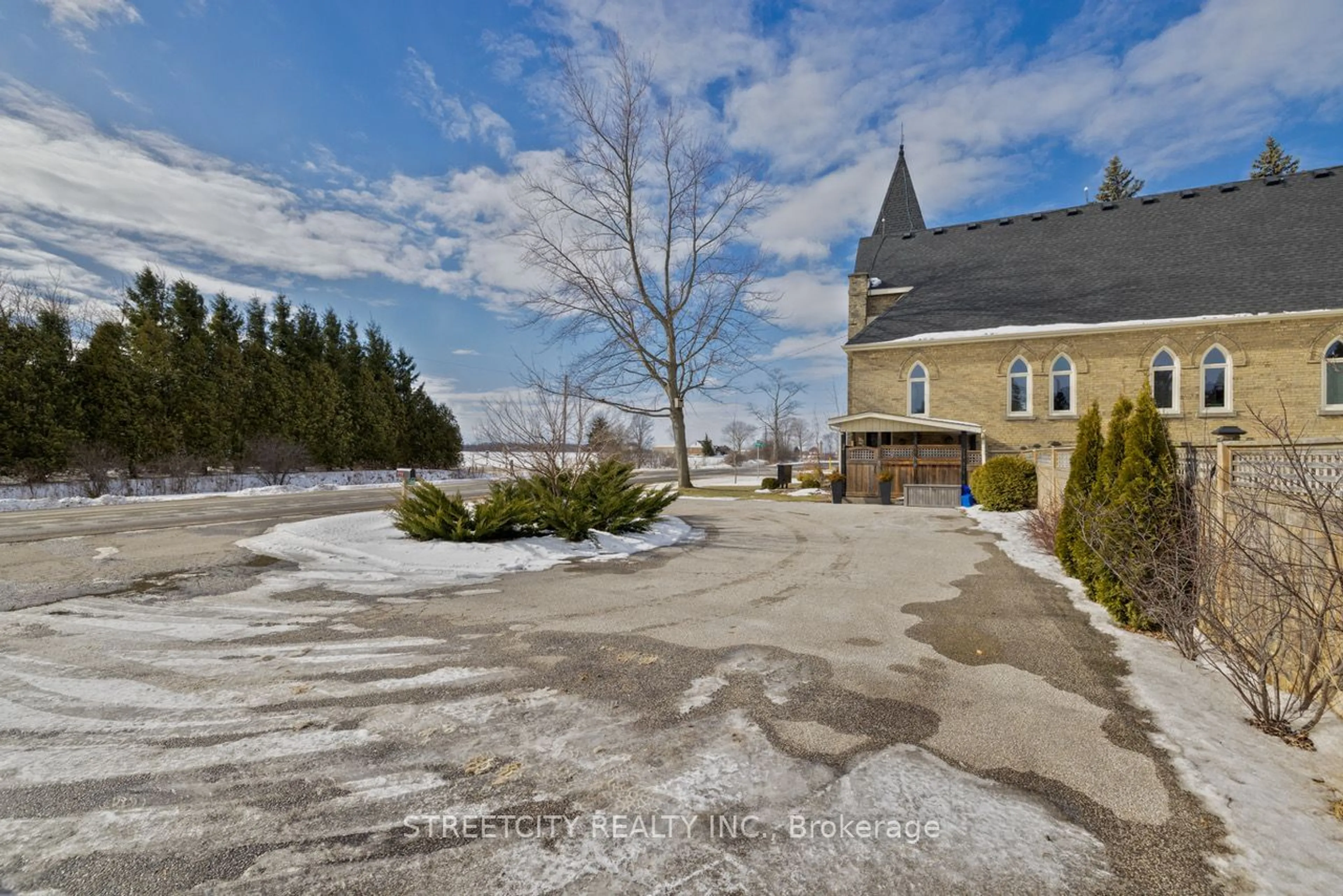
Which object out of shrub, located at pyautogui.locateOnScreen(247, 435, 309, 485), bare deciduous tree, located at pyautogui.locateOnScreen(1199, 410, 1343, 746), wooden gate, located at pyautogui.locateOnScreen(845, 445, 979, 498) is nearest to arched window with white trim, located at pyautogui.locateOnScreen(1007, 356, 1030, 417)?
wooden gate, located at pyautogui.locateOnScreen(845, 445, 979, 498)

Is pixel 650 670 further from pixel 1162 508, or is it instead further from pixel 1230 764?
pixel 1162 508

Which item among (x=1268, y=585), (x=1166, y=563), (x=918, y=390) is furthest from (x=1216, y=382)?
(x=1268, y=585)

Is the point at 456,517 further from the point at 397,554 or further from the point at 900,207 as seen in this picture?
the point at 900,207

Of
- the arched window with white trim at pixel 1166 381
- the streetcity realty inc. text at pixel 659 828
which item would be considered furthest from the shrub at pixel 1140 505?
the arched window with white trim at pixel 1166 381

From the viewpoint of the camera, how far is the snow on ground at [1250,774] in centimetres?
212

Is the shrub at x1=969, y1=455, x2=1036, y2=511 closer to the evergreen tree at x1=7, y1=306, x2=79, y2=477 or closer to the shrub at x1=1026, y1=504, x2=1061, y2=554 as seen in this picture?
the shrub at x1=1026, y1=504, x2=1061, y2=554

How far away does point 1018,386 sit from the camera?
19016 mm

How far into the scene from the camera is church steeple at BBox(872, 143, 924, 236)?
29.7 meters

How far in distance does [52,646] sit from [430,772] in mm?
4367

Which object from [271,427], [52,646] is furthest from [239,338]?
[52,646]

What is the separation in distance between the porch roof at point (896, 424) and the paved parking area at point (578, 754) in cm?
1223

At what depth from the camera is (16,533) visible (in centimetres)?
1016

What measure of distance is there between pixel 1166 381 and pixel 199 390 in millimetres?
37456

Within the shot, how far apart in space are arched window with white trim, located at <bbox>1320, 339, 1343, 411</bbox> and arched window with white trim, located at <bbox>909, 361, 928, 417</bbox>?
1065 centimetres
